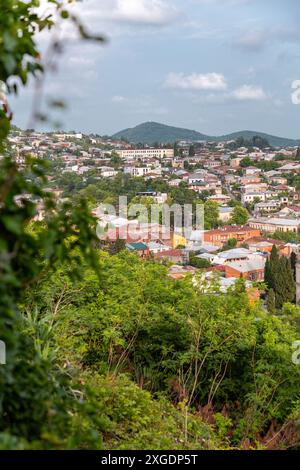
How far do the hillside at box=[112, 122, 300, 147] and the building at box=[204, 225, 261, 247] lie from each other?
60724mm

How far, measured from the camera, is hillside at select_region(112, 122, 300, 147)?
9550 centimetres

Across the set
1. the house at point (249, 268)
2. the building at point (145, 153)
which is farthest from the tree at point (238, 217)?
the building at point (145, 153)

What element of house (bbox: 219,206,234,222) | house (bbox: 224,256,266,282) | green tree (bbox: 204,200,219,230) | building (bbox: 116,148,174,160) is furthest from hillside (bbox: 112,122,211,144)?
house (bbox: 224,256,266,282)

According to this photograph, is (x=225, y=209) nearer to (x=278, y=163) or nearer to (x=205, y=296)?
(x=278, y=163)

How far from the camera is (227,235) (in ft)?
103

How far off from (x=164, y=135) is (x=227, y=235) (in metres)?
69.9

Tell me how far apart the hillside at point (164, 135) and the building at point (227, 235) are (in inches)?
2391

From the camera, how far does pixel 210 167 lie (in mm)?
60125

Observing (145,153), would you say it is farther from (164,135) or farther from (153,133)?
(164,135)

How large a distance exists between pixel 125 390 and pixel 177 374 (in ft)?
3.28

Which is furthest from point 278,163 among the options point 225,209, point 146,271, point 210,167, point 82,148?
point 146,271

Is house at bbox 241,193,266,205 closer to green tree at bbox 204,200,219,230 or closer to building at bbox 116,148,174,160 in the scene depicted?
green tree at bbox 204,200,219,230

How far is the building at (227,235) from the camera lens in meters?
30.5

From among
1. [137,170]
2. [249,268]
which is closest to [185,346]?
[249,268]
